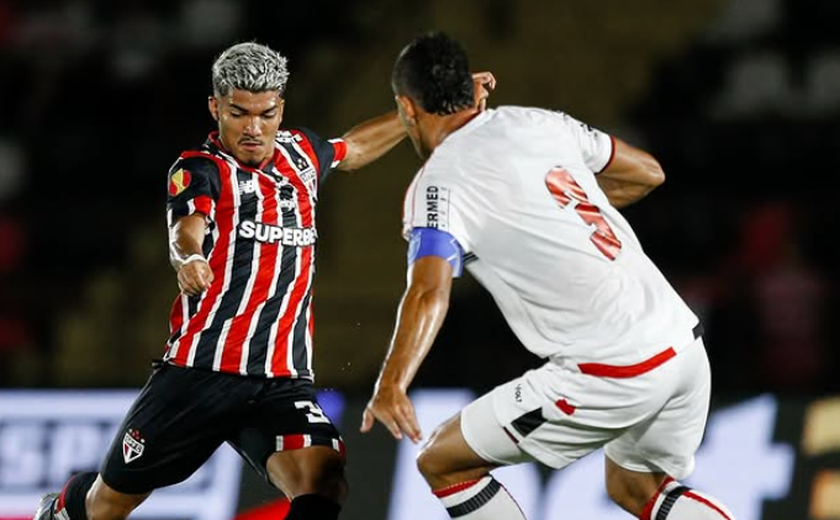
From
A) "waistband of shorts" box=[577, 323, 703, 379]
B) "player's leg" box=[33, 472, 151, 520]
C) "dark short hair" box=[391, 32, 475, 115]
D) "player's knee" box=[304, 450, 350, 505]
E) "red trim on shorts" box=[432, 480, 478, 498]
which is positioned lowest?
"player's leg" box=[33, 472, 151, 520]

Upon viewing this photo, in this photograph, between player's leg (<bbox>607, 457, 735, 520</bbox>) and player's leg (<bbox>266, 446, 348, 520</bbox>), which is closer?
player's leg (<bbox>266, 446, 348, 520</bbox>)

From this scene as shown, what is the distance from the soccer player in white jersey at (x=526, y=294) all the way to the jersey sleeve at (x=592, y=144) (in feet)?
0.09

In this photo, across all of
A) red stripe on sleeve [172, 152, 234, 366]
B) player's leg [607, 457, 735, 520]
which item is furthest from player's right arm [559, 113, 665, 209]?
red stripe on sleeve [172, 152, 234, 366]

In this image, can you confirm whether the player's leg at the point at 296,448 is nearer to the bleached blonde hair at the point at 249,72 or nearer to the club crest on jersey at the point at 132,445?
the club crest on jersey at the point at 132,445

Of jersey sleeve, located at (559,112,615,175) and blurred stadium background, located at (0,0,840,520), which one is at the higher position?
jersey sleeve, located at (559,112,615,175)

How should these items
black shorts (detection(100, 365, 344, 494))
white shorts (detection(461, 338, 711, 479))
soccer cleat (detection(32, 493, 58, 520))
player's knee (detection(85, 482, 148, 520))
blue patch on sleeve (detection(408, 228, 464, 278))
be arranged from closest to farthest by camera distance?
blue patch on sleeve (detection(408, 228, 464, 278))
white shorts (detection(461, 338, 711, 479))
black shorts (detection(100, 365, 344, 494))
player's knee (detection(85, 482, 148, 520))
soccer cleat (detection(32, 493, 58, 520))

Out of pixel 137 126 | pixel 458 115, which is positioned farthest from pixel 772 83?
pixel 458 115

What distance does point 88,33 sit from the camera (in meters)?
11.1

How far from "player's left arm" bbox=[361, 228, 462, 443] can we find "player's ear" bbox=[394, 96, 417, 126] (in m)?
0.37

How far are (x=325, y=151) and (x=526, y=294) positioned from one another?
125 centimetres

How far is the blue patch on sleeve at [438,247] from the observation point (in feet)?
14.6

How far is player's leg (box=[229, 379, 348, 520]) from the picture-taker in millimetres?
4895

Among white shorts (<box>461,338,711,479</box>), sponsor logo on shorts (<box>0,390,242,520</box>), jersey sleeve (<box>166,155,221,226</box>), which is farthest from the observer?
sponsor logo on shorts (<box>0,390,242,520</box>)

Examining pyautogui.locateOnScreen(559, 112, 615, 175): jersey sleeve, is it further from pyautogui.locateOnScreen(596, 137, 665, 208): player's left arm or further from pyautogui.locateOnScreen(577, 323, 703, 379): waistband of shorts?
pyautogui.locateOnScreen(577, 323, 703, 379): waistband of shorts
